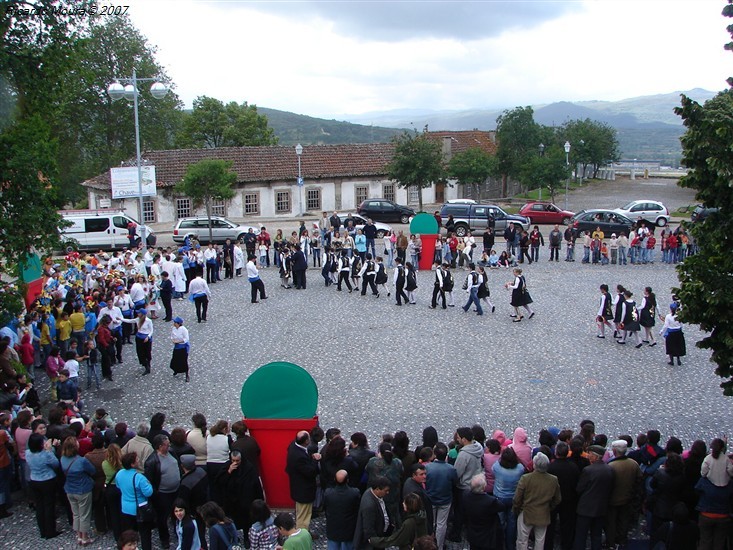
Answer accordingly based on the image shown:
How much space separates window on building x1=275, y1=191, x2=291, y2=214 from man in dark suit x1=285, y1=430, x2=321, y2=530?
114ft

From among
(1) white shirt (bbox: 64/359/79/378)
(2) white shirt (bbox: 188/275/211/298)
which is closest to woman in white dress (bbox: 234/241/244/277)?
(2) white shirt (bbox: 188/275/211/298)

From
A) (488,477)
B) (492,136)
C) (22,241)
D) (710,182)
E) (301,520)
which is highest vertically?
(492,136)

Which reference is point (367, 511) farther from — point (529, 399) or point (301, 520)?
point (529, 399)

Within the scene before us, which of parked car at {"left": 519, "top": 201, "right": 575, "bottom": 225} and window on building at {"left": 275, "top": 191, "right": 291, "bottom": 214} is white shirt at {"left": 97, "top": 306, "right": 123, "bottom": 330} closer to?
parked car at {"left": 519, "top": 201, "right": 575, "bottom": 225}

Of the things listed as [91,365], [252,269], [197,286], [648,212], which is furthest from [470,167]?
[91,365]

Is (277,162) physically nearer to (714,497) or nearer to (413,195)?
(413,195)

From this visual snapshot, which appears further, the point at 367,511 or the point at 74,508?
the point at 74,508

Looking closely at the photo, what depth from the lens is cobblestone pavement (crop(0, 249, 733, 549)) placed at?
12.4 metres

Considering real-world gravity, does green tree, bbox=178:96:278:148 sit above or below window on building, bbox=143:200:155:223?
above

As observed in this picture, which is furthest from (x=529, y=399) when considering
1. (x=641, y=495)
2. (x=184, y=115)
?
(x=184, y=115)

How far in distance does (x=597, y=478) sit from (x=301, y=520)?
3.63 meters

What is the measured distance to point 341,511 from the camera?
314 inches

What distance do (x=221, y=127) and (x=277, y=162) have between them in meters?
15.3

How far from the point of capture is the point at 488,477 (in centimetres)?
870
